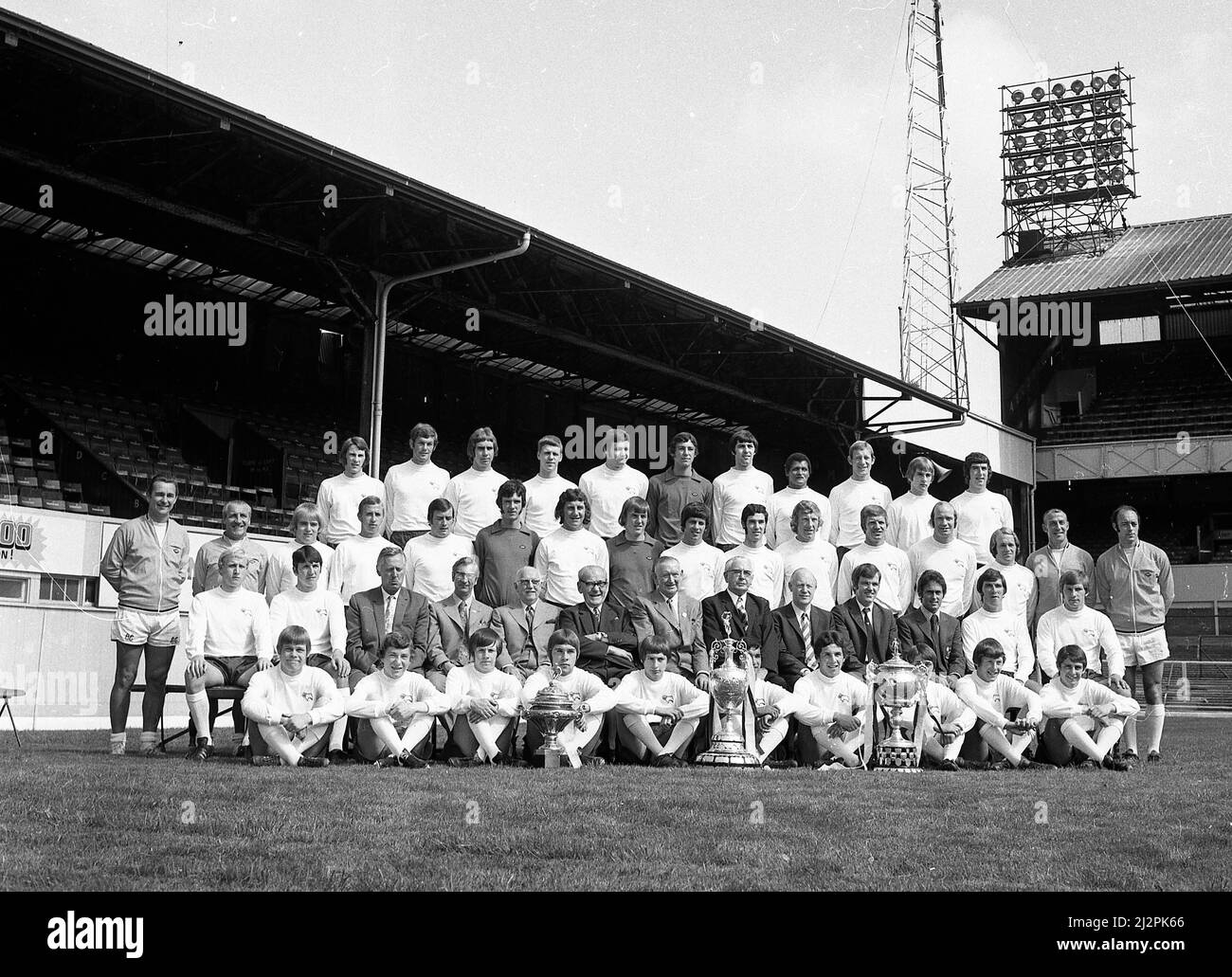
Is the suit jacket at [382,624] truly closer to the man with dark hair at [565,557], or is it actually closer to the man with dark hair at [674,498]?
the man with dark hair at [565,557]

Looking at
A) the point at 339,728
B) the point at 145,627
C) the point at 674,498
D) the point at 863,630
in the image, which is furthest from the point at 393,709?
the point at 863,630

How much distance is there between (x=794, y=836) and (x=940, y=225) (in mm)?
34180

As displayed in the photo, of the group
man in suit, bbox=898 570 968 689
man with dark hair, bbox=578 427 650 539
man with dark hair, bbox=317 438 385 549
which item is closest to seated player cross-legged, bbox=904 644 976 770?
man in suit, bbox=898 570 968 689

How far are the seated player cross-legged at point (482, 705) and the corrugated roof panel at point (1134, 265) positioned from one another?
31055 mm

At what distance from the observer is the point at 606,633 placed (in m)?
10.2

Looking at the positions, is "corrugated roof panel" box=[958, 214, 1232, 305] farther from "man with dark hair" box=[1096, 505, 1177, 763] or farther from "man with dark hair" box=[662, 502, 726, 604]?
"man with dark hair" box=[662, 502, 726, 604]

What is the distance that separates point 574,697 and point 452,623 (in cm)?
123

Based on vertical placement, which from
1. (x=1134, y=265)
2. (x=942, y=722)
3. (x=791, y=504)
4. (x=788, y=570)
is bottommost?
(x=942, y=722)

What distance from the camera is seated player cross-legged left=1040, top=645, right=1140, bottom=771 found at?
9.98 meters

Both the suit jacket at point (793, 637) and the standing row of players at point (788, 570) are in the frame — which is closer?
the suit jacket at point (793, 637)

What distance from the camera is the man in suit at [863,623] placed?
33.3ft

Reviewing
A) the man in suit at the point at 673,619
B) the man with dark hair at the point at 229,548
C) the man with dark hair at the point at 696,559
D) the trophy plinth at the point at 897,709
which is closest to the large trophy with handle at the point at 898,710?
the trophy plinth at the point at 897,709

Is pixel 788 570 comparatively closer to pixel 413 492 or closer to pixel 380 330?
pixel 413 492

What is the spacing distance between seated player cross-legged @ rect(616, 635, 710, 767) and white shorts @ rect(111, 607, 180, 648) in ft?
11.9
